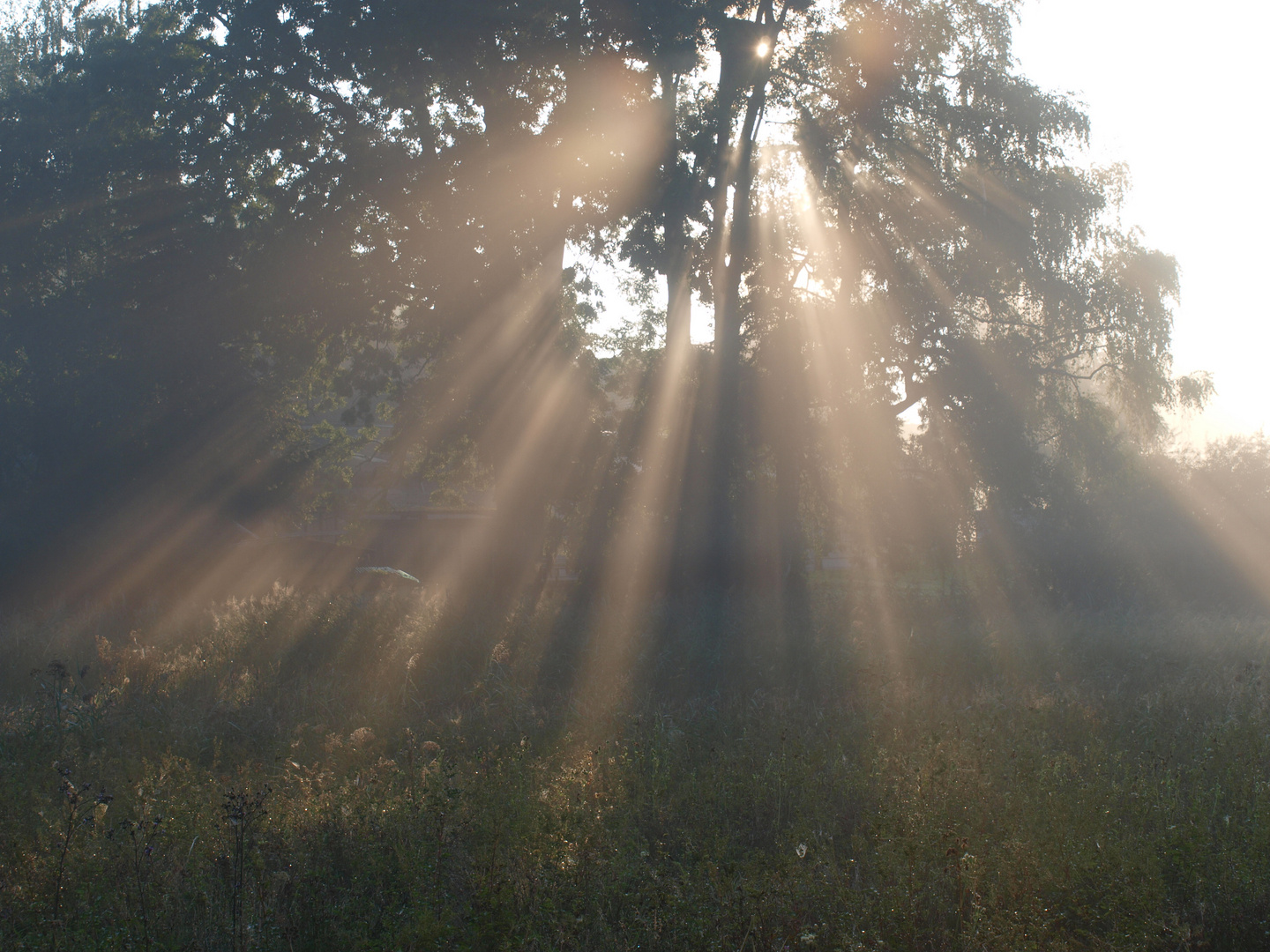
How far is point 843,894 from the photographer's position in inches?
176

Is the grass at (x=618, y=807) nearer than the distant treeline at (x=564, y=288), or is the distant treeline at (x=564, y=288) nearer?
the grass at (x=618, y=807)

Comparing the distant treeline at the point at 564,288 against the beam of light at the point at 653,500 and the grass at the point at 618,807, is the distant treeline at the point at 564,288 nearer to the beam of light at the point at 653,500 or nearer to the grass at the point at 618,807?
the beam of light at the point at 653,500

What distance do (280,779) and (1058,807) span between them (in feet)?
19.0

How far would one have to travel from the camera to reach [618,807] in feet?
19.5

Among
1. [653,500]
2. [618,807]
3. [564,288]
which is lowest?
[618,807]

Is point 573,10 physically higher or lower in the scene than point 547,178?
higher

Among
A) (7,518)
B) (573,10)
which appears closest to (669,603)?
(573,10)

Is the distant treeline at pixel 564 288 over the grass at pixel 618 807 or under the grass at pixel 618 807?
over

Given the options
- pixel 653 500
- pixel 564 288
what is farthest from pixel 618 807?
pixel 564 288

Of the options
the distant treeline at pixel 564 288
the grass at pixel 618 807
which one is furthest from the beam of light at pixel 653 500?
the grass at pixel 618 807

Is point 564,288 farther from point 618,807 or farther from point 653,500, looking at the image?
point 618,807

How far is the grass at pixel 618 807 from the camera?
432 centimetres

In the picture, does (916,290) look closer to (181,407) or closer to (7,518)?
(181,407)

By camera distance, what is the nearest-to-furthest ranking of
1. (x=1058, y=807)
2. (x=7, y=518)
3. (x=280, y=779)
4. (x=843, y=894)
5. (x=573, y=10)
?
1. (x=843, y=894)
2. (x=1058, y=807)
3. (x=280, y=779)
4. (x=573, y=10)
5. (x=7, y=518)
